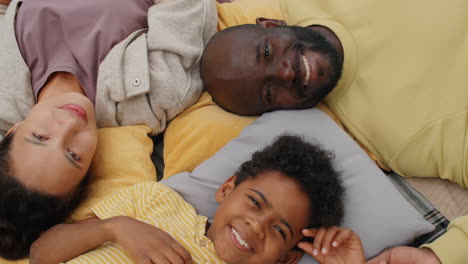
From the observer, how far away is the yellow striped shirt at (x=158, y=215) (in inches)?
39.0

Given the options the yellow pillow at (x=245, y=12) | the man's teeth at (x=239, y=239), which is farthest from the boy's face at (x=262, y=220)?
the yellow pillow at (x=245, y=12)

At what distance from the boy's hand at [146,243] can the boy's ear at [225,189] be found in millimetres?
192

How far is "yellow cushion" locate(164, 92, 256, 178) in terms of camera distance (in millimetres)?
1263

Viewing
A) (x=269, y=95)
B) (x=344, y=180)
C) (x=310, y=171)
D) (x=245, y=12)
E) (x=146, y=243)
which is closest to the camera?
(x=146, y=243)

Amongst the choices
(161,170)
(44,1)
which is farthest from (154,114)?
(44,1)

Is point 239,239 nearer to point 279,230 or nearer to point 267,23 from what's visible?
point 279,230

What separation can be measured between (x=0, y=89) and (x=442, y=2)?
1.44m

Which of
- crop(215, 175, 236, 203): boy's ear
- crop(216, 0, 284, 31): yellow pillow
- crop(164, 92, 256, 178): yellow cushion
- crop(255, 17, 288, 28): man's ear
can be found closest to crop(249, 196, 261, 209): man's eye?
crop(215, 175, 236, 203): boy's ear

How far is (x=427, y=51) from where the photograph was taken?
1.25m

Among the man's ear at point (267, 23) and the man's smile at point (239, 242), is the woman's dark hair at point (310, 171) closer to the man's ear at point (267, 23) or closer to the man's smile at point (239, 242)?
the man's smile at point (239, 242)

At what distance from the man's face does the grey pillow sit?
0.06 meters

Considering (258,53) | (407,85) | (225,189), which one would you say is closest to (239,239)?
(225,189)

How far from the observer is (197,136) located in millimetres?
1268

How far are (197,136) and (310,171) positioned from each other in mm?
411
